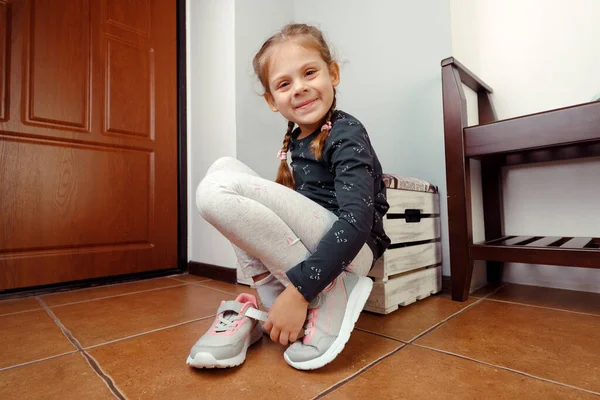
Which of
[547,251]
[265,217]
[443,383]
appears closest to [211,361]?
[265,217]

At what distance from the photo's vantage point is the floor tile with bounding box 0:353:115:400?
1.57 feet

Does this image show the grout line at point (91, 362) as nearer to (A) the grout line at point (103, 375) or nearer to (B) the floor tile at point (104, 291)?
(A) the grout line at point (103, 375)

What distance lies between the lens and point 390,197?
0.84 meters

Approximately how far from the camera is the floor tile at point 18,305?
0.94 m

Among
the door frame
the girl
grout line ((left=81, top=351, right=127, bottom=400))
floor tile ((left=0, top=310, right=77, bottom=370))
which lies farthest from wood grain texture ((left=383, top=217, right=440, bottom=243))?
the door frame

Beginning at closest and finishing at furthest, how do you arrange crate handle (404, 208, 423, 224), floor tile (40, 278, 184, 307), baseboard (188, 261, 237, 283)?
1. crate handle (404, 208, 423, 224)
2. floor tile (40, 278, 184, 307)
3. baseboard (188, 261, 237, 283)

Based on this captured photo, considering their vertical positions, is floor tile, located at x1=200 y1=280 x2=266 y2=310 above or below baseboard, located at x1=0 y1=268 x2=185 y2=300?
below

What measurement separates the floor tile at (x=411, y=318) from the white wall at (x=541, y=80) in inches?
13.8

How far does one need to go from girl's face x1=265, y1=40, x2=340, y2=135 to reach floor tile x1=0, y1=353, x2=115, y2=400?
0.57m

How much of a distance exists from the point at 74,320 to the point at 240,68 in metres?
0.98

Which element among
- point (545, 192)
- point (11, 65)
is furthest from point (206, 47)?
point (545, 192)

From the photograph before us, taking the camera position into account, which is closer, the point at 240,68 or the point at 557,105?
the point at 557,105

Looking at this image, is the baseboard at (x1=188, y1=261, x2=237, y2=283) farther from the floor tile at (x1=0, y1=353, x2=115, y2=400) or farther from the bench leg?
the bench leg

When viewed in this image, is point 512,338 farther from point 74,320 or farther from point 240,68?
point 240,68
